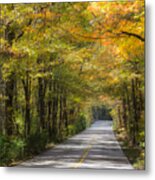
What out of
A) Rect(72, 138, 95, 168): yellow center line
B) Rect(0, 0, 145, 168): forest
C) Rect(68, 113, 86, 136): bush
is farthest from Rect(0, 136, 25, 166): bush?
Rect(72, 138, 95, 168): yellow center line

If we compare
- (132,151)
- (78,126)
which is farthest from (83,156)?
(132,151)

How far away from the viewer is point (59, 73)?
859 cm

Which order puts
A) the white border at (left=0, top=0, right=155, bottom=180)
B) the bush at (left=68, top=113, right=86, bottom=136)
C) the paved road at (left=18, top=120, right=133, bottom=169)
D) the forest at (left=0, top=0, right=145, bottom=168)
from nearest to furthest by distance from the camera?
the white border at (left=0, top=0, right=155, bottom=180)
the paved road at (left=18, top=120, right=133, bottom=169)
the forest at (left=0, top=0, right=145, bottom=168)
the bush at (left=68, top=113, right=86, bottom=136)

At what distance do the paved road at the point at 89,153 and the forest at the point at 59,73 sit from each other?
11 cm

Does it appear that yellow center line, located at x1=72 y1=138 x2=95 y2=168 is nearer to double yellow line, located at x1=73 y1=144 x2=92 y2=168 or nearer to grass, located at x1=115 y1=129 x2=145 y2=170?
double yellow line, located at x1=73 y1=144 x2=92 y2=168

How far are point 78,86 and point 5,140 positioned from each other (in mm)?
1234

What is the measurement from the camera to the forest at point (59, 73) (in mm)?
8344

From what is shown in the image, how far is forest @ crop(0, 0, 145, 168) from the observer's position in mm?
8344

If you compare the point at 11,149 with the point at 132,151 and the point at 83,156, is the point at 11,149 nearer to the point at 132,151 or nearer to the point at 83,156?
the point at 83,156

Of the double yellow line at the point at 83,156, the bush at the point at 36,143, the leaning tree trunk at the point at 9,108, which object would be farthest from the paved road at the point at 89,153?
the leaning tree trunk at the point at 9,108

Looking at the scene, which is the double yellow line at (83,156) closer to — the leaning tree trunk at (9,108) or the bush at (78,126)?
the bush at (78,126)

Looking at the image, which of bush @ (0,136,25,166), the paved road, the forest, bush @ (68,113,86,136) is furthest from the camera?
bush @ (68,113,86,136)

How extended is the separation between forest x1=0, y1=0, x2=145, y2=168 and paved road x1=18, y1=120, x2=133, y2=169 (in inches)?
4.5

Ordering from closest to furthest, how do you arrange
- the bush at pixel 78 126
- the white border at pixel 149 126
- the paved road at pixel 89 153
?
the white border at pixel 149 126
the paved road at pixel 89 153
the bush at pixel 78 126
